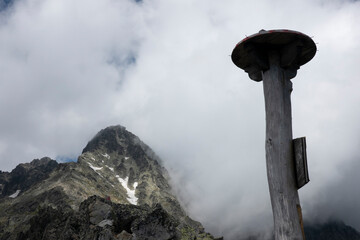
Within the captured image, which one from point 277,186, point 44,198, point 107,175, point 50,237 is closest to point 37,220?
point 50,237

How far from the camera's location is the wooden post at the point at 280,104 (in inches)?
157

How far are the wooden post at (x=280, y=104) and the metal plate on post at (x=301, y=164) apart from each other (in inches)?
0.6

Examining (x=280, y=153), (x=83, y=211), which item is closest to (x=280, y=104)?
(x=280, y=153)

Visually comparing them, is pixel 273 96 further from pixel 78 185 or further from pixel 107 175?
pixel 107 175

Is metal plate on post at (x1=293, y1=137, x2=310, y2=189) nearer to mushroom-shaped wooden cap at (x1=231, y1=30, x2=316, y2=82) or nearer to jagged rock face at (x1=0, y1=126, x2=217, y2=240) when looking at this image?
mushroom-shaped wooden cap at (x1=231, y1=30, x2=316, y2=82)

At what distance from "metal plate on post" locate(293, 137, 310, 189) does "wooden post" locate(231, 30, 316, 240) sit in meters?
0.02

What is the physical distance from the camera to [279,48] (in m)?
4.83

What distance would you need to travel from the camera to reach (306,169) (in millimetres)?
4125

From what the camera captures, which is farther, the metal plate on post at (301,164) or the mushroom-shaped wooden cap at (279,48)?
the mushroom-shaped wooden cap at (279,48)

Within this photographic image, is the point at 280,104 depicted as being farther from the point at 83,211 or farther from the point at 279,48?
the point at 83,211

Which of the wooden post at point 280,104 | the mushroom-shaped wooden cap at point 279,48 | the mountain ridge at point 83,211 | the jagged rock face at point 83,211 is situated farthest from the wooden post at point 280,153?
the jagged rock face at point 83,211

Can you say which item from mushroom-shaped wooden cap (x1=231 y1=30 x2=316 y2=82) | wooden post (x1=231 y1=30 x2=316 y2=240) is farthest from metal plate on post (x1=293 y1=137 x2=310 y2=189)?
mushroom-shaped wooden cap (x1=231 y1=30 x2=316 y2=82)

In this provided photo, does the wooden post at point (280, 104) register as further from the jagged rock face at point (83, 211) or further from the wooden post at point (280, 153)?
the jagged rock face at point (83, 211)

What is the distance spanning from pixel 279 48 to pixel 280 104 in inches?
43.5
